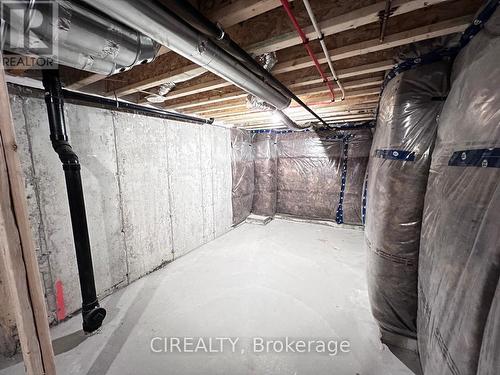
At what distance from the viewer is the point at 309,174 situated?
193 inches

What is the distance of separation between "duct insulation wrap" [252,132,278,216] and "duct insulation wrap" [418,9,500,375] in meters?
3.87

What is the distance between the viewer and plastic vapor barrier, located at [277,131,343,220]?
469cm

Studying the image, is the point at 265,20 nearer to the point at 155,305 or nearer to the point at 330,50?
the point at 330,50

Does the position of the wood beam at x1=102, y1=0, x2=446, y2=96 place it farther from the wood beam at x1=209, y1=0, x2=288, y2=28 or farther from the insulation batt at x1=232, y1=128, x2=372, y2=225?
the insulation batt at x1=232, y1=128, x2=372, y2=225

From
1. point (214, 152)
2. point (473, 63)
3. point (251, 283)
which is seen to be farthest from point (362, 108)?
point (251, 283)

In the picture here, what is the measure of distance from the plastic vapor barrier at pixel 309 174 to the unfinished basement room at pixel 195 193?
165 cm

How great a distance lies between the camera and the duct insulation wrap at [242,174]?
4.46 meters

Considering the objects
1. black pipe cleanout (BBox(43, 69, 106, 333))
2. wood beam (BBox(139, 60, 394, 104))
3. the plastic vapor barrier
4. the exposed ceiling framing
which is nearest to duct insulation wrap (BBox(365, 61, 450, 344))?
wood beam (BBox(139, 60, 394, 104))

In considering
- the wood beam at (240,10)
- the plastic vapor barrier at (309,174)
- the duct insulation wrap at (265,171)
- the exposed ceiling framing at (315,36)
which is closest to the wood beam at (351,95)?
the exposed ceiling framing at (315,36)

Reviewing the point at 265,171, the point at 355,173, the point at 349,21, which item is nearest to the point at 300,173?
the point at 265,171

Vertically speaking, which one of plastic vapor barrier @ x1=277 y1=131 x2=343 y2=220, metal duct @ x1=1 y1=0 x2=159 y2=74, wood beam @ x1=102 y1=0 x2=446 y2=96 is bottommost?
plastic vapor barrier @ x1=277 y1=131 x2=343 y2=220

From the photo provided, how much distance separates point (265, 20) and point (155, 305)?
253 cm

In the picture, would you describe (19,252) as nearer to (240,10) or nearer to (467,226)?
(240,10)

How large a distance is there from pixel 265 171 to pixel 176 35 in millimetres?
4159
